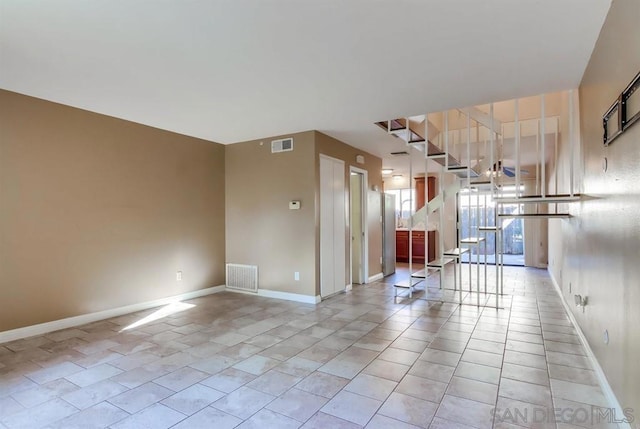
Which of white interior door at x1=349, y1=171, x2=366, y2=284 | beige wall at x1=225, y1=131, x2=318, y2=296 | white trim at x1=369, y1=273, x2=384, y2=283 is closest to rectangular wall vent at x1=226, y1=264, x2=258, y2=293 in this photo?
beige wall at x1=225, y1=131, x2=318, y2=296

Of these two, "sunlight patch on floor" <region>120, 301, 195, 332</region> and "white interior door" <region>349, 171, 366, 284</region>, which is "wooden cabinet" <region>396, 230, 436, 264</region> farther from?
"sunlight patch on floor" <region>120, 301, 195, 332</region>

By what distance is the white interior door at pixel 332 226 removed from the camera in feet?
16.8

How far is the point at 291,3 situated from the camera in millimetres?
2059

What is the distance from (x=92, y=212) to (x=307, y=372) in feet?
10.8

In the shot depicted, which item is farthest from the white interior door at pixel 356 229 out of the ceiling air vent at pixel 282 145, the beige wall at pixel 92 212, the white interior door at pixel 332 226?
the beige wall at pixel 92 212

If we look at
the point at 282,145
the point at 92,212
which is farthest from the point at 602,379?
the point at 92,212

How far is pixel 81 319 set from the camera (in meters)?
3.92

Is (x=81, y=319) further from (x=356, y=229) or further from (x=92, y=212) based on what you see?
(x=356, y=229)

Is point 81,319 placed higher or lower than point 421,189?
lower

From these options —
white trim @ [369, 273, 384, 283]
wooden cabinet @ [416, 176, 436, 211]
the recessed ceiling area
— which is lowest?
white trim @ [369, 273, 384, 283]

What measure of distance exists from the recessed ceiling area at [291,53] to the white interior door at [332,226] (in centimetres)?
Answer: 137

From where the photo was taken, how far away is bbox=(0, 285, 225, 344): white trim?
3.40 meters

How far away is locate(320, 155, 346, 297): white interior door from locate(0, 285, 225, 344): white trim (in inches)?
83.8

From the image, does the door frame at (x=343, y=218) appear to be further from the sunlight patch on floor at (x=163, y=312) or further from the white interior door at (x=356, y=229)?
the sunlight patch on floor at (x=163, y=312)
